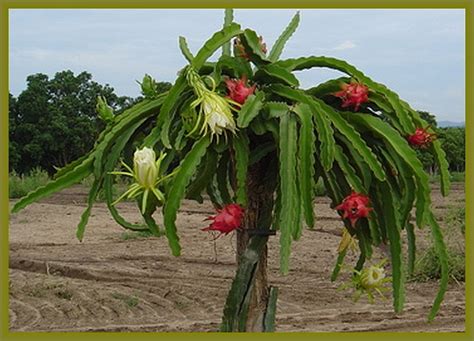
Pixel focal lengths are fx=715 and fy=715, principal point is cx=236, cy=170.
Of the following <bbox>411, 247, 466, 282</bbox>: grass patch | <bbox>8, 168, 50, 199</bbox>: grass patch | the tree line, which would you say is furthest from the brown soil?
the tree line

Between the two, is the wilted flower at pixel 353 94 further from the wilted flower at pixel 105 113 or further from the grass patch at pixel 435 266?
the grass patch at pixel 435 266

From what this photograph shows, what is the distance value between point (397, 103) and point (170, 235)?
56 centimetres

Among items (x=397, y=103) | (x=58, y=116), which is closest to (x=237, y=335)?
(x=397, y=103)

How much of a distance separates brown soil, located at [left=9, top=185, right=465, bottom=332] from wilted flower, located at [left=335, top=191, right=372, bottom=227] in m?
1.15

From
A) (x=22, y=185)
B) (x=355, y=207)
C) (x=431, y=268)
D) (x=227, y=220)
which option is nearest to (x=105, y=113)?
(x=227, y=220)

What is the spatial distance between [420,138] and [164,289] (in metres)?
2.64

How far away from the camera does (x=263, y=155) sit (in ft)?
4.91

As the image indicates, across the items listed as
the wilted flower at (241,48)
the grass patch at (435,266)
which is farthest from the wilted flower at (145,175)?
the grass patch at (435,266)

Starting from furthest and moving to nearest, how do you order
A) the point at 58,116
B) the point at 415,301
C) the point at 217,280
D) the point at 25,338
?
the point at 58,116
the point at 217,280
the point at 415,301
the point at 25,338

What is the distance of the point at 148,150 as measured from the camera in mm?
1353

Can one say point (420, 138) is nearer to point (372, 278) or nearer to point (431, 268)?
point (372, 278)

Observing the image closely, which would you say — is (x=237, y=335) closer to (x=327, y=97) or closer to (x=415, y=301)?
(x=327, y=97)

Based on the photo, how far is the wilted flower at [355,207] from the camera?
1.38 meters

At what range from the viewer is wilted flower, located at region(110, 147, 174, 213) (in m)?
1.34
